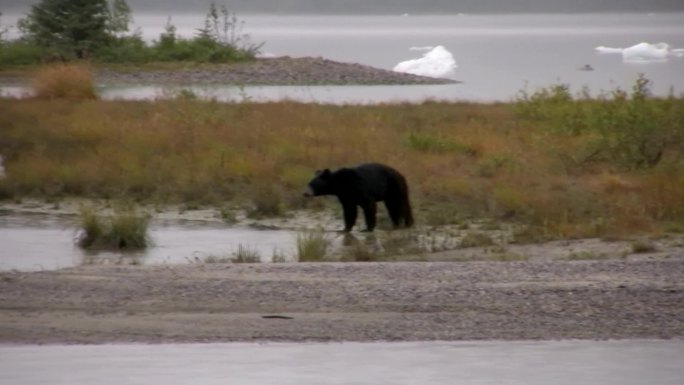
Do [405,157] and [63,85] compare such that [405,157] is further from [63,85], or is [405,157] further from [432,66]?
[432,66]

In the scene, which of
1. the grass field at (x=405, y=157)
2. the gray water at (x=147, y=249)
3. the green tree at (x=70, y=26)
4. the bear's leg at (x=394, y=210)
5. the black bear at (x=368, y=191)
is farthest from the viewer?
the green tree at (x=70, y=26)

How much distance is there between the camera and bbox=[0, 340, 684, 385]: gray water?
30.1ft

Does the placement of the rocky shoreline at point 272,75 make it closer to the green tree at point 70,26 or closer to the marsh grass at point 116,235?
the green tree at point 70,26

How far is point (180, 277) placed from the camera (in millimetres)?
12484

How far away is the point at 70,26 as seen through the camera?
63.0 m

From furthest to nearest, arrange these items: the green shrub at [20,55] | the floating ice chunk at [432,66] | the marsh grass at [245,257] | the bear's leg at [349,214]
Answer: the floating ice chunk at [432,66] → the green shrub at [20,55] → the bear's leg at [349,214] → the marsh grass at [245,257]

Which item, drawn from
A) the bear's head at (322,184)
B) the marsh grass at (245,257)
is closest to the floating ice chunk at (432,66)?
the bear's head at (322,184)

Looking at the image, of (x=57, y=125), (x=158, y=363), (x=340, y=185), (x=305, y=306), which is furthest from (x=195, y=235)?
(x=57, y=125)

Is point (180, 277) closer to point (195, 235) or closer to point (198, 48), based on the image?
point (195, 235)

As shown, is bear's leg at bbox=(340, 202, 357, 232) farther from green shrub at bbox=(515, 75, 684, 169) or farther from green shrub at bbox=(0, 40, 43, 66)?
green shrub at bbox=(0, 40, 43, 66)

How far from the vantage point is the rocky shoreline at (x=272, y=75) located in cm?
5766

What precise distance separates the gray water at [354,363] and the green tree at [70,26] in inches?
2114

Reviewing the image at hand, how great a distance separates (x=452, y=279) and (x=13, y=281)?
3.79 m

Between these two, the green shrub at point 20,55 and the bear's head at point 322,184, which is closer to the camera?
the bear's head at point 322,184
